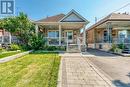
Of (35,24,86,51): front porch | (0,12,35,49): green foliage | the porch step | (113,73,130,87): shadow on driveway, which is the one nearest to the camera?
(113,73,130,87): shadow on driveway

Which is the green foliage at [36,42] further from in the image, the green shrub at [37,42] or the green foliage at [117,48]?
the green foliage at [117,48]

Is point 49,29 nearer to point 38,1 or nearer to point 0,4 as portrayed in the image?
point 38,1

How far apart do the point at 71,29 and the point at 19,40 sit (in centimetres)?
914

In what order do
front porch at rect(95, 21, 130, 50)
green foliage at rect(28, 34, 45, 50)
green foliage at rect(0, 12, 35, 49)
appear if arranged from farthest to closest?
green foliage at rect(0, 12, 35, 49) → front porch at rect(95, 21, 130, 50) → green foliage at rect(28, 34, 45, 50)

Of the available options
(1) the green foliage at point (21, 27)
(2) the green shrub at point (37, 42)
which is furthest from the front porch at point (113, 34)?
(1) the green foliage at point (21, 27)

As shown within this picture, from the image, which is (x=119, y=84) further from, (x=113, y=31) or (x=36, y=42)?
(x=113, y=31)

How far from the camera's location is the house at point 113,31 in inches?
933

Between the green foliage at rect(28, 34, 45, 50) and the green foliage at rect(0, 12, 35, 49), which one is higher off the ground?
the green foliage at rect(0, 12, 35, 49)

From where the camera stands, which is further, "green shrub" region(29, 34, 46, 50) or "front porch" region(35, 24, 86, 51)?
"green shrub" region(29, 34, 46, 50)

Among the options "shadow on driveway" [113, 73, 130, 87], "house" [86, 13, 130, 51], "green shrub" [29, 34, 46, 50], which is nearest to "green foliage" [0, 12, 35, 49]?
"green shrub" [29, 34, 46, 50]

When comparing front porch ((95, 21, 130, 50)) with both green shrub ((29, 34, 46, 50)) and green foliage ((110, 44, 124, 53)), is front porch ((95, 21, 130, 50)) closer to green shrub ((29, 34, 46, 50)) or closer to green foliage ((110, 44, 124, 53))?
green foliage ((110, 44, 124, 53))

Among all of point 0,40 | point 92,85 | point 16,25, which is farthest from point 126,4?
point 92,85

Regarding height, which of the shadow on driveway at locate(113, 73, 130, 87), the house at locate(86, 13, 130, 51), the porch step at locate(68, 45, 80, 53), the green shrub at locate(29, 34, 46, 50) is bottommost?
the shadow on driveway at locate(113, 73, 130, 87)

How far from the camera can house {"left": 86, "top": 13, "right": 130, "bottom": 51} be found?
77.7ft
